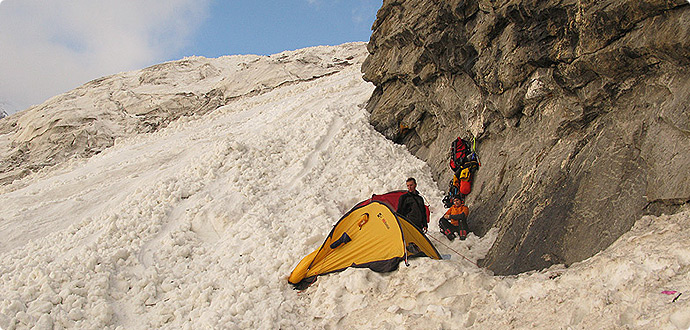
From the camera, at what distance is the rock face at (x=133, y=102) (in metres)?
19.6

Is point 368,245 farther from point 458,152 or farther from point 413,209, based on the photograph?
point 458,152

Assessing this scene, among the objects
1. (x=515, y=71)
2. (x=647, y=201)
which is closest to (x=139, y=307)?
(x=647, y=201)

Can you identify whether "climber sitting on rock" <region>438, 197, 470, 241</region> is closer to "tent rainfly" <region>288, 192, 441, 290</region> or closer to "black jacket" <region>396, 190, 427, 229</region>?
"black jacket" <region>396, 190, 427, 229</region>

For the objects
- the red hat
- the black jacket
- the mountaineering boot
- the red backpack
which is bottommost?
the mountaineering boot

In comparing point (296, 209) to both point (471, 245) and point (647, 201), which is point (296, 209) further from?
point (647, 201)

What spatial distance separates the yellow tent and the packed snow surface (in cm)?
23

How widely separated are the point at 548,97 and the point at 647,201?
3123mm

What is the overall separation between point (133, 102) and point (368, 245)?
2387cm

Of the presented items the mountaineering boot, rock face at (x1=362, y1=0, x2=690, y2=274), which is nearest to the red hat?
rock face at (x1=362, y1=0, x2=690, y2=274)

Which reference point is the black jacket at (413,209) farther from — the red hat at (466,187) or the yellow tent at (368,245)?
the red hat at (466,187)

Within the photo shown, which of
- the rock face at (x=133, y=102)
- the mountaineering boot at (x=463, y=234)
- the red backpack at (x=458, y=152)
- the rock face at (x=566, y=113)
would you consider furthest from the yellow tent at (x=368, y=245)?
the rock face at (x=133, y=102)

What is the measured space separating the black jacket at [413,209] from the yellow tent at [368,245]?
87 cm

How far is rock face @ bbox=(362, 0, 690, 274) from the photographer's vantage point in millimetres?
5055

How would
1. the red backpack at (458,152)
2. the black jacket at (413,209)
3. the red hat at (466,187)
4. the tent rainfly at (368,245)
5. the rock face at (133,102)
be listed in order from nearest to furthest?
the tent rainfly at (368,245) < the black jacket at (413,209) < the red hat at (466,187) < the red backpack at (458,152) < the rock face at (133,102)
